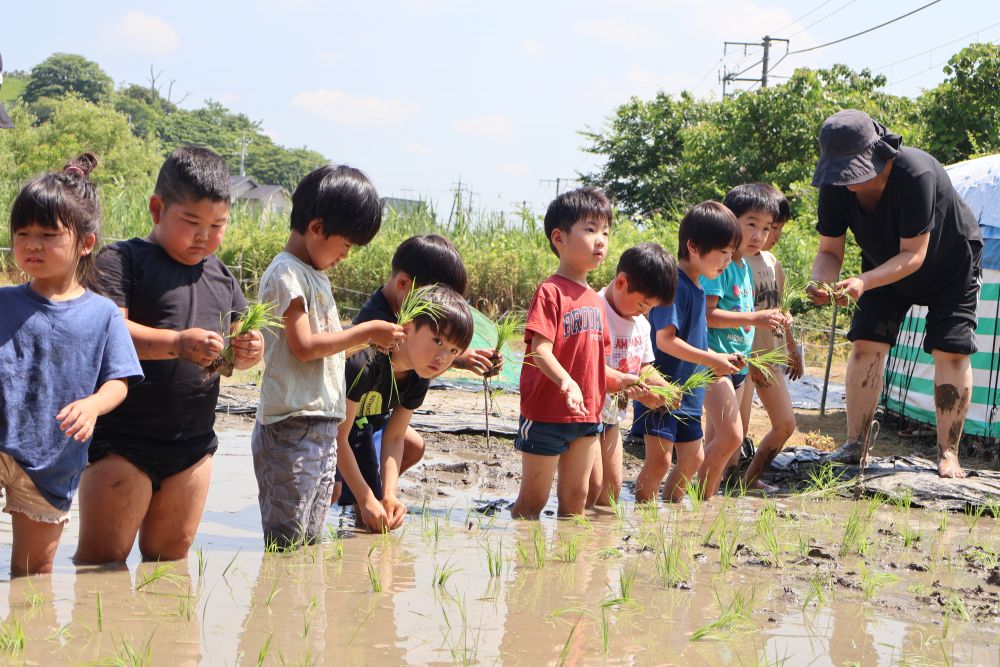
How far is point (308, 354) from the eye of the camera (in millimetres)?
3703

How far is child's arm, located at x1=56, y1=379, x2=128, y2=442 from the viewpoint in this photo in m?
2.89

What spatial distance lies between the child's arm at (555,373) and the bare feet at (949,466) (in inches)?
97.4

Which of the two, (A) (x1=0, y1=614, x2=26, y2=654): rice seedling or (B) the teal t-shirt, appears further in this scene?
(B) the teal t-shirt

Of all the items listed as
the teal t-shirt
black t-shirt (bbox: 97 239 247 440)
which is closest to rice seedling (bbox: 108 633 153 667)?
black t-shirt (bbox: 97 239 247 440)

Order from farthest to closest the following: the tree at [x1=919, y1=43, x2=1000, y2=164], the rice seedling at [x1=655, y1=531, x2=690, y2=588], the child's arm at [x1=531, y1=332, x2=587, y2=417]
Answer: the tree at [x1=919, y1=43, x2=1000, y2=164]
the child's arm at [x1=531, y1=332, x2=587, y2=417]
the rice seedling at [x1=655, y1=531, x2=690, y2=588]

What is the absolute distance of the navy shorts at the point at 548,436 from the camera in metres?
4.67

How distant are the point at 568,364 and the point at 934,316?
270 centimetres

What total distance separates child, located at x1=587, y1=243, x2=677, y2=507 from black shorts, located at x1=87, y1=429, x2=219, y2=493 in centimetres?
204

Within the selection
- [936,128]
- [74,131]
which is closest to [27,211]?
[936,128]

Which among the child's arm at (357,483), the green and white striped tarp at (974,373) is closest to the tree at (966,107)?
the green and white striped tarp at (974,373)

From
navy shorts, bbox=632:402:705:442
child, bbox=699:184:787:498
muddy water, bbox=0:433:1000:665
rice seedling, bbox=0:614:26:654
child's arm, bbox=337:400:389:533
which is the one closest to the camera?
rice seedling, bbox=0:614:26:654

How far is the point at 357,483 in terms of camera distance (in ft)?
14.1

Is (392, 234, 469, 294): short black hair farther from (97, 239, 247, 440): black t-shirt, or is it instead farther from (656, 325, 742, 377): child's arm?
(656, 325, 742, 377): child's arm

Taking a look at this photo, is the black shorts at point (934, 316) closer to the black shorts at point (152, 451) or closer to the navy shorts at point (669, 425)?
the navy shorts at point (669, 425)
